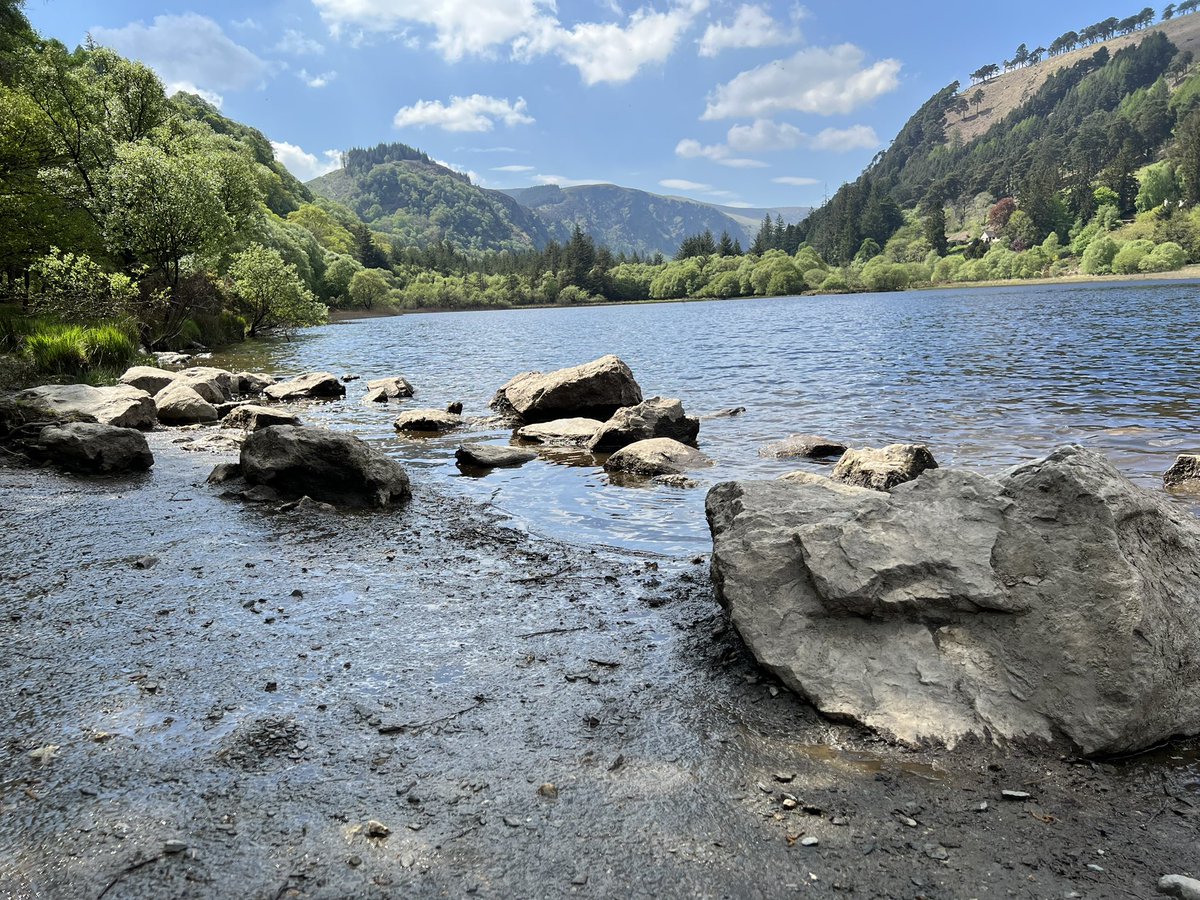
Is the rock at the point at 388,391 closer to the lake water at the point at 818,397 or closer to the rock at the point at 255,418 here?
the lake water at the point at 818,397

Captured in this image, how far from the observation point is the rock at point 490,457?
1501 cm

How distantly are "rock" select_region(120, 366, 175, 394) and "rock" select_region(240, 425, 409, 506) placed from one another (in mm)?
14907

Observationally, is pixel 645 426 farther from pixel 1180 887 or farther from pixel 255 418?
pixel 1180 887

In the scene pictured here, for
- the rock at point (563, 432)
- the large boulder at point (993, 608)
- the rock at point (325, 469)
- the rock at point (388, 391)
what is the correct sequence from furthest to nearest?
the rock at point (388, 391) → the rock at point (563, 432) → the rock at point (325, 469) → the large boulder at point (993, 608)

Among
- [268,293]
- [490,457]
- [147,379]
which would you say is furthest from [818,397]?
[268,293]

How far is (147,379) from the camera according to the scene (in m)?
23.8

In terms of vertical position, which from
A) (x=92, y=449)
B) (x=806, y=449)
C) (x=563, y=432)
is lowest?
(x=806, y=449)

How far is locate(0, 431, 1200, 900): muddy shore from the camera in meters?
3.63

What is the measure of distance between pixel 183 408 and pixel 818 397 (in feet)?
67.4

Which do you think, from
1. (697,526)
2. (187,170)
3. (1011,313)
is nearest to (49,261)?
(187,170)

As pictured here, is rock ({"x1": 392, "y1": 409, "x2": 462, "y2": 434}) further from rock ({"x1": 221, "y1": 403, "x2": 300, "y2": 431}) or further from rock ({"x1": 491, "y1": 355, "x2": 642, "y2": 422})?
rock ({"x1": 221, "y1": 403, "x2": 300, "y2": 431})

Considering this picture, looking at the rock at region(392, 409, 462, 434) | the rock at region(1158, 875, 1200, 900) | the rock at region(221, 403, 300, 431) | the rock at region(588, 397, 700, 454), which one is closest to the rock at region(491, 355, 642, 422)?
the rock at region(392, 409, 462, 434)

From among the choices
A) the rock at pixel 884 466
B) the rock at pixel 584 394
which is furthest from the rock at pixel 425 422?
the rock at pixel 884 466

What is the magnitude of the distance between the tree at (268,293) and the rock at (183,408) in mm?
34607
